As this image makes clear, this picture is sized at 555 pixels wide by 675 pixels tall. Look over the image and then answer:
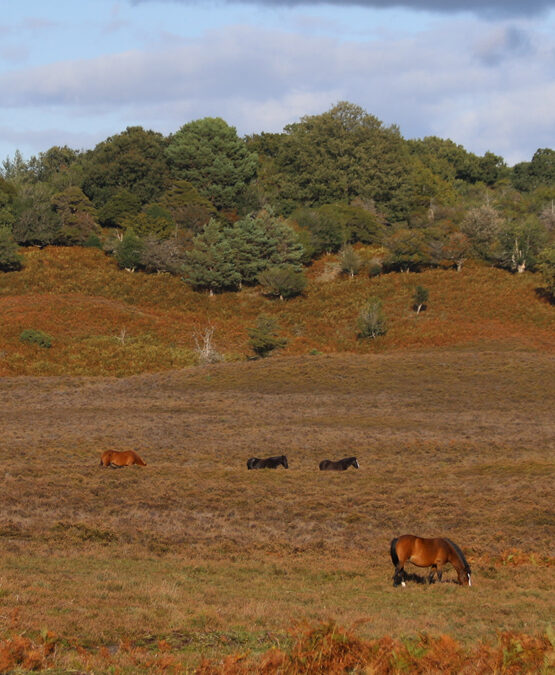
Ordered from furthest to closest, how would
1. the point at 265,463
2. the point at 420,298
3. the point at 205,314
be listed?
the point at 205,314 < the point at 420,298 < the point at 265,463

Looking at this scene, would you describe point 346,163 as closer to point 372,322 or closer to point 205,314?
point 205,314

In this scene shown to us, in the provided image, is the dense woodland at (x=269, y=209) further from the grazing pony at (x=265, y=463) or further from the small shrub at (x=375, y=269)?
the grazing pony at (x=265, y=463)

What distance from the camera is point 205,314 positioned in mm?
83000

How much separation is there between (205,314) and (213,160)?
144 feet

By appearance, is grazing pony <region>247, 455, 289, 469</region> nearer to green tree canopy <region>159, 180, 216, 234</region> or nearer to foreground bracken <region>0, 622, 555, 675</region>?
foreground bracken <region>0, 622, 555, 675</region>

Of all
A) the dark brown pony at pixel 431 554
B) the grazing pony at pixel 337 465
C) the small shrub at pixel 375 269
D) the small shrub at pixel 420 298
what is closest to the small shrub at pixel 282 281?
the small shrub at pixel 375 269

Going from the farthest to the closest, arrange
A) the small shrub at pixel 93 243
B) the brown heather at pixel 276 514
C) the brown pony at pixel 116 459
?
the small shrub at pixel 93 243
the brown pony at pixel 116 459
the brown heather at pixel 276 514

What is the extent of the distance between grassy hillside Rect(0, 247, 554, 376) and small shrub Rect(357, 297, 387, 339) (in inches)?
41.4

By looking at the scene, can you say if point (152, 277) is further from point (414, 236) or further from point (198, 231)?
point (414, 236)

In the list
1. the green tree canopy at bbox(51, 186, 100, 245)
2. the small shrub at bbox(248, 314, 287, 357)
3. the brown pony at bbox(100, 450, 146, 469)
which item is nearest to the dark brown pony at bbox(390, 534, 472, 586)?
the brown pony at bbox(100, 450, 146, 469)

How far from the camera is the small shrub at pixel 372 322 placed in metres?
72.6

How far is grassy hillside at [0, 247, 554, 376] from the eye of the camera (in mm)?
66250

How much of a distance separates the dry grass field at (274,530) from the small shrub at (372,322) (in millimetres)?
25492

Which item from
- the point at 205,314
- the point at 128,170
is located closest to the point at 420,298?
the point at 205,314
